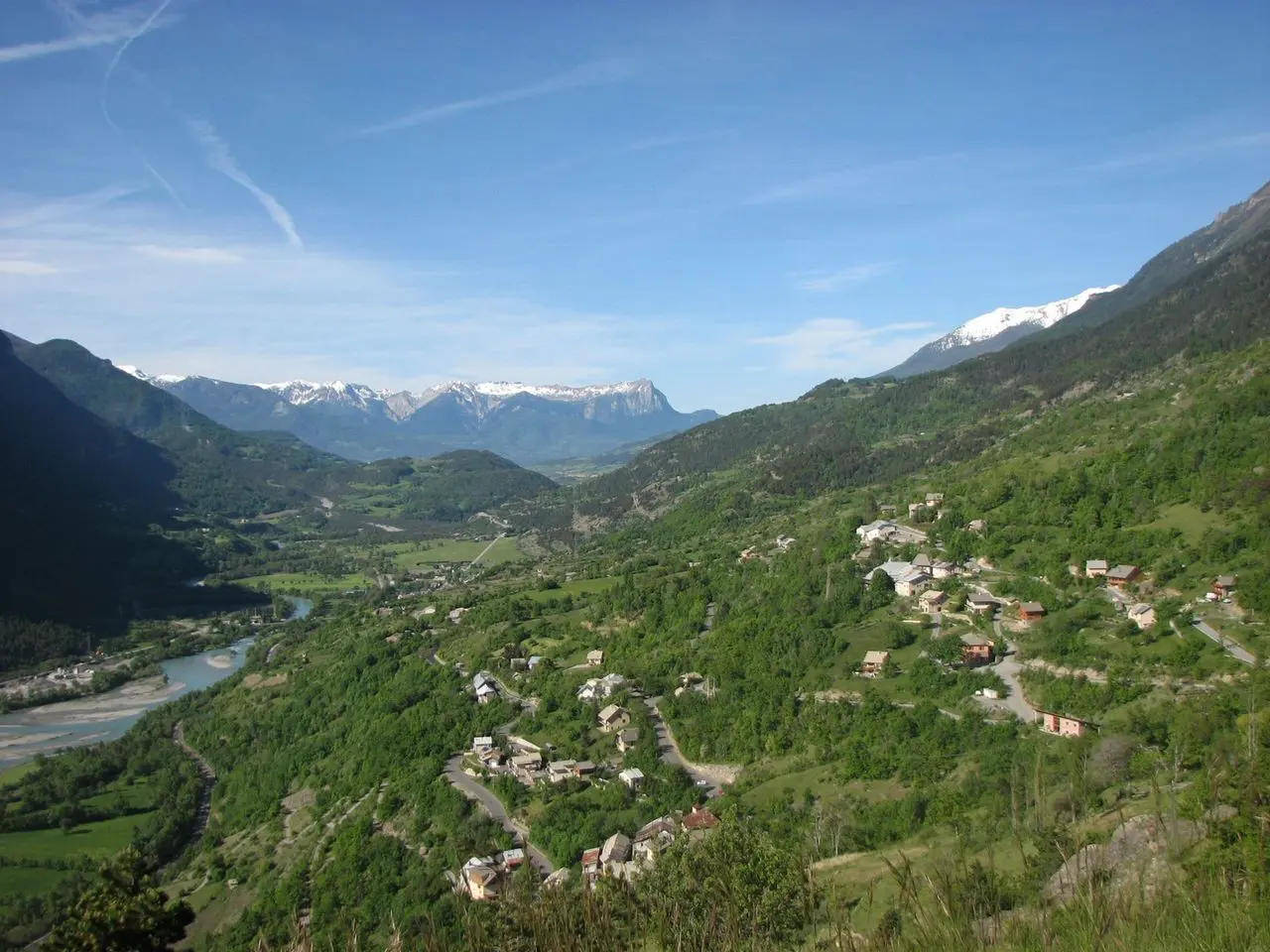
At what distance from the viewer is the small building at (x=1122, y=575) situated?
1262 inches

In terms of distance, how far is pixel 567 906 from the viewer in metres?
6.00

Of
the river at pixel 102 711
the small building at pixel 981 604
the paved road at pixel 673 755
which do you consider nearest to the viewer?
the paved road at pixel 673 755

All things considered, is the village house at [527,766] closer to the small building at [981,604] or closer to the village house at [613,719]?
the village house at [613,719]

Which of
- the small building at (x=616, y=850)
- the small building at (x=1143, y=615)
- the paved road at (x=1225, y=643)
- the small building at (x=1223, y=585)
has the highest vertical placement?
the small building at (x=1223, y=585)

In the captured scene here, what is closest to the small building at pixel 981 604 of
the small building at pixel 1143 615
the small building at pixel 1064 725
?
the small building at pixel 1143 615

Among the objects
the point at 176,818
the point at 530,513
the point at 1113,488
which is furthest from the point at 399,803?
the point at 530,513

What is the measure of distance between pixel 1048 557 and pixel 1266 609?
1014 centimetres

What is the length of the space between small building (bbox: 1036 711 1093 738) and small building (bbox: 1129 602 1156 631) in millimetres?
6716

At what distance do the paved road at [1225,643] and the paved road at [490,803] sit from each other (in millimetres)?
22133

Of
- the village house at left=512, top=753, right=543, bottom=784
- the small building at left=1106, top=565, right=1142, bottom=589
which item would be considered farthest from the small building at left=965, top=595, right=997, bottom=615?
the village house at left=512, top=753, right=543, bottom=784

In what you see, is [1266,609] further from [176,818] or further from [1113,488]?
[176,818]

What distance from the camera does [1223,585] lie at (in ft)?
94.4

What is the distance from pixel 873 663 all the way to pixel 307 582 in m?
96.3

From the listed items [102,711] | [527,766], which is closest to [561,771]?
[527,766]
